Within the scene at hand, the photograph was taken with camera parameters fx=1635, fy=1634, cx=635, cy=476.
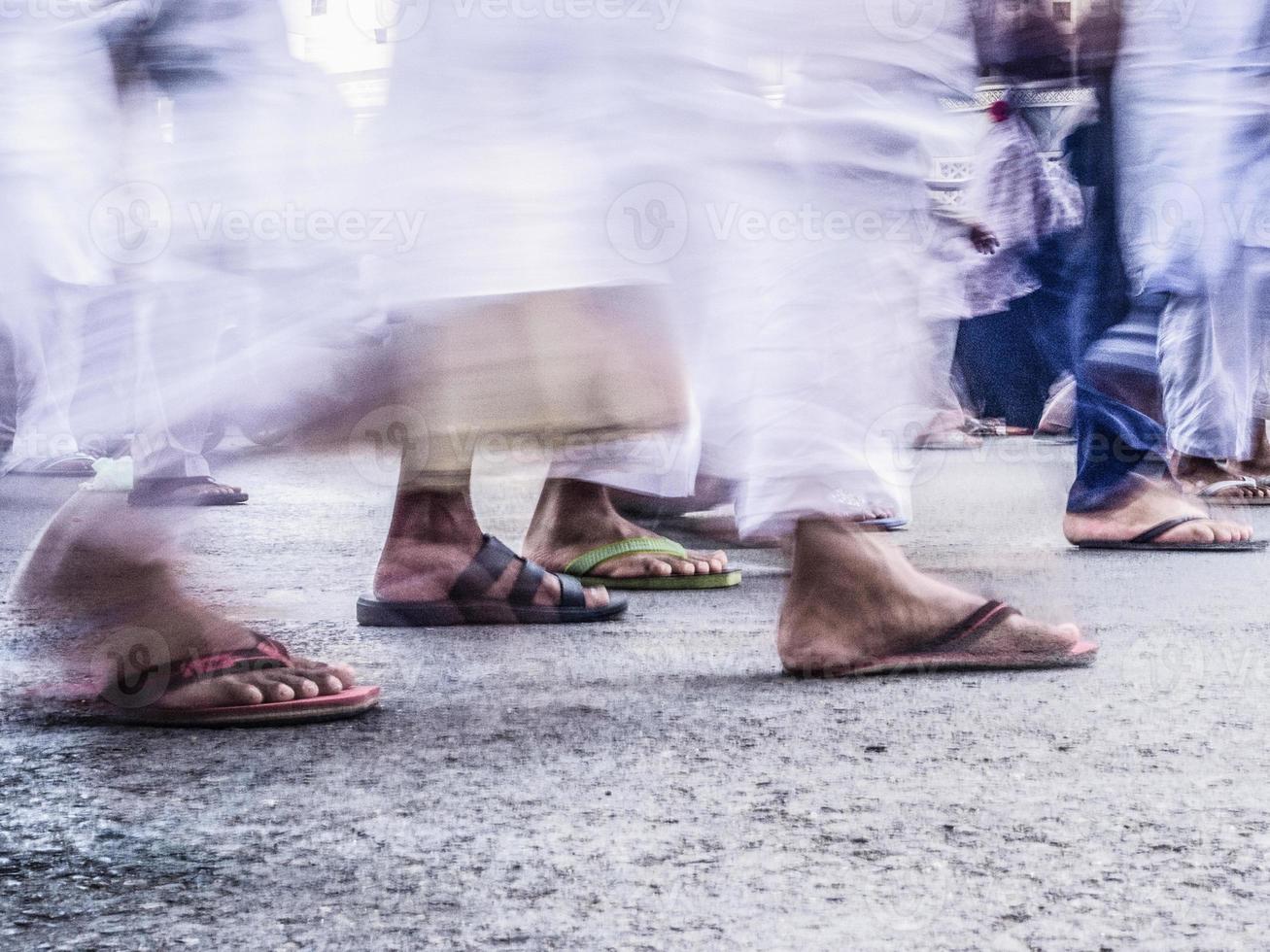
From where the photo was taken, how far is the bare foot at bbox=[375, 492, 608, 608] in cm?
263

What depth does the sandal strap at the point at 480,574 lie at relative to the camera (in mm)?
2635

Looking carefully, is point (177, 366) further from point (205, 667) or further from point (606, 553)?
point (606, 553)

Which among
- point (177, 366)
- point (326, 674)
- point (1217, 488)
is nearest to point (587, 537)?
point (326, 674)

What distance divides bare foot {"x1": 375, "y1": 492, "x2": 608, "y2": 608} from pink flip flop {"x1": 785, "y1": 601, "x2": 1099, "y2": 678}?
2.10ft

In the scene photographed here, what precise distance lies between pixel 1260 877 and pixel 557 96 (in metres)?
0.90

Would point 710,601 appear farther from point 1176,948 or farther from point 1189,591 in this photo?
point 1176,948

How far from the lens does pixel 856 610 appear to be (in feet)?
7.02

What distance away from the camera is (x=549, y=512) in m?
3.16

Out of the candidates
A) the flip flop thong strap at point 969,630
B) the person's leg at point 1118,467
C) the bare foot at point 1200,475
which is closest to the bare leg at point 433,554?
the flip flop thong strap at point 969,630

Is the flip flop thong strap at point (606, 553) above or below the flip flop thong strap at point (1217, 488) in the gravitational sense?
above

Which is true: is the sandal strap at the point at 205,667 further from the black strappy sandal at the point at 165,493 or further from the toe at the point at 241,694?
the black strappy sandal at the point at 165,493

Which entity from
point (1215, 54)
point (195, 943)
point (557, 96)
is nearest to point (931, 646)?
point (557, 96)

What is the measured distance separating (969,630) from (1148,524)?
1.68 m

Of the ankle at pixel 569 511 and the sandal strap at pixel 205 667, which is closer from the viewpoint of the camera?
the sandal strap at pixel 205 667
